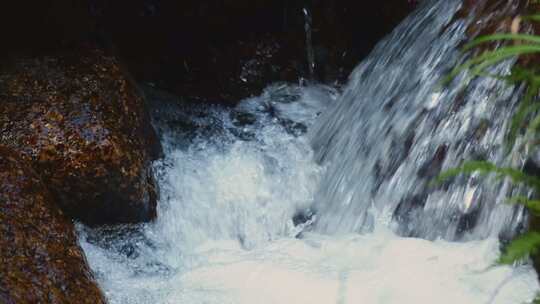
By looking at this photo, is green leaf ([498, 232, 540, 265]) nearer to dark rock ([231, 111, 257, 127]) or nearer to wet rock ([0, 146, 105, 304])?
wet rock ([0, 146, 105, 304])

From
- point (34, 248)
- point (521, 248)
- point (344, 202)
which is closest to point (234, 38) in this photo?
point (344, 202)

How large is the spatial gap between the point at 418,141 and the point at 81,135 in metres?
1.98

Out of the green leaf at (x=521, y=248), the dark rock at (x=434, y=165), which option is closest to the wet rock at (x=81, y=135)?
the dark rock at (x=434, y=165)

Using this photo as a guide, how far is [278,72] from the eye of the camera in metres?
6.03

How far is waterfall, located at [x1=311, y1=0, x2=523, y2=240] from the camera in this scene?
3373mm

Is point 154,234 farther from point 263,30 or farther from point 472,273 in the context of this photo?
point 263,30

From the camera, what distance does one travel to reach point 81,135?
12.7ft

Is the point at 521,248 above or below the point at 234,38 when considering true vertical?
below

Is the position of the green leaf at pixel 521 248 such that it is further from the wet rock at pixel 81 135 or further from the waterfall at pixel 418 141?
the wet rock at pixel 81 135

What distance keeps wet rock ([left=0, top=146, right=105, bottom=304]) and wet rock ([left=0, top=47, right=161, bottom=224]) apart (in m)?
0.31

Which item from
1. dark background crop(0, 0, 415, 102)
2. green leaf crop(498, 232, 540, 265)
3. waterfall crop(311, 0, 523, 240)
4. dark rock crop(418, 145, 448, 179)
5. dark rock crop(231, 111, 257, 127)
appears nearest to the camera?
green leaf crop(498, 232, 540, 265)

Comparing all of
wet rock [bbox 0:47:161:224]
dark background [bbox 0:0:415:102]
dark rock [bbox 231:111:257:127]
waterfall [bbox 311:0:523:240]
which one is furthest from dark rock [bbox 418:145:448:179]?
dark background [bbox 0:0:415:102]

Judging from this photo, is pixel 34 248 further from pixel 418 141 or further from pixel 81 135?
pixel 418 141

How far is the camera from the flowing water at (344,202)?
10.6ft
